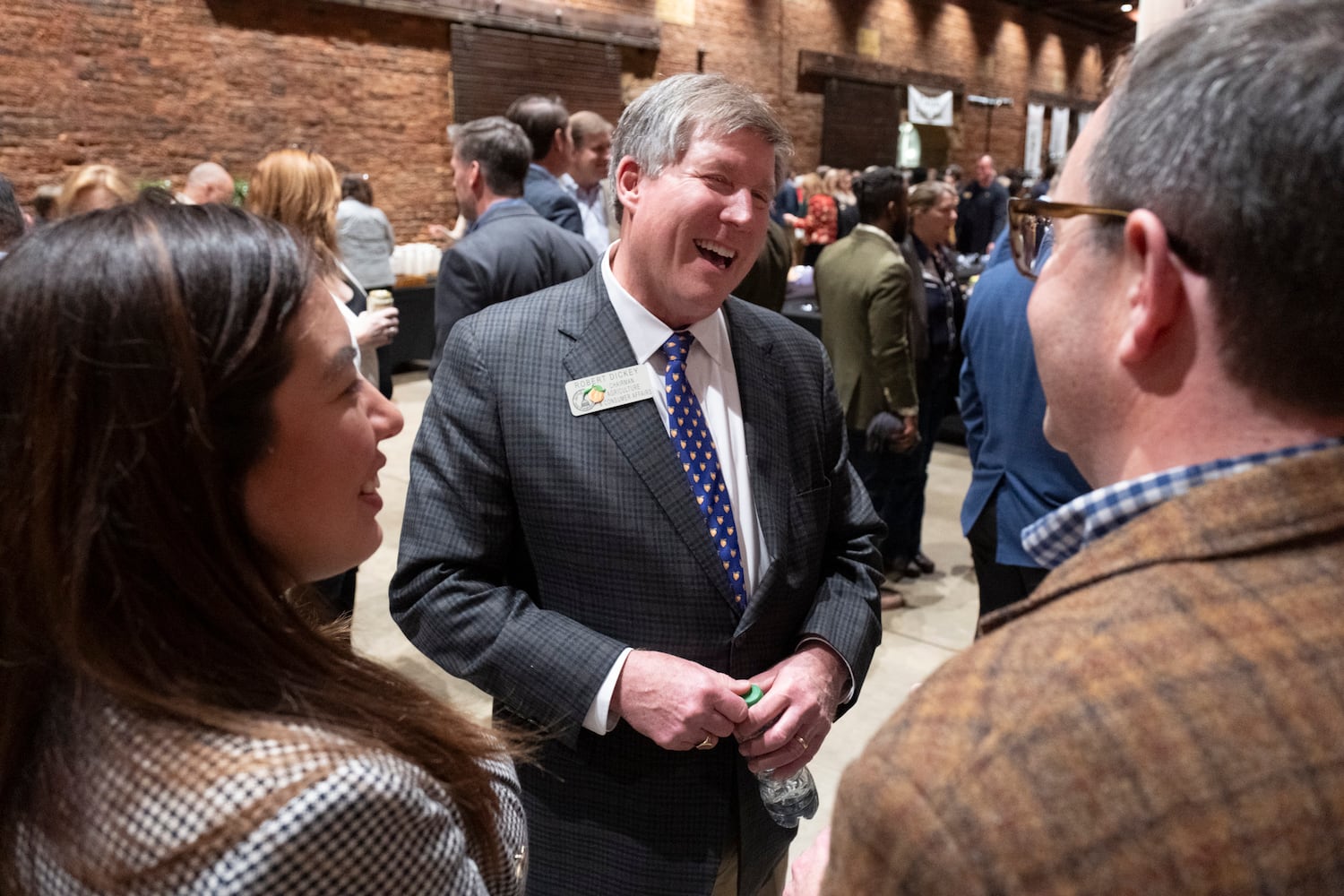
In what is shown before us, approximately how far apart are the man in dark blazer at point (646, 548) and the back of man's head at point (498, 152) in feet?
6.63

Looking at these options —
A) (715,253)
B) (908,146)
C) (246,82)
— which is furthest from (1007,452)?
(908,146)

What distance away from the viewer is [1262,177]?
69 cm

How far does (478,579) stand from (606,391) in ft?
1.16

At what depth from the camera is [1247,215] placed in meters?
0.70

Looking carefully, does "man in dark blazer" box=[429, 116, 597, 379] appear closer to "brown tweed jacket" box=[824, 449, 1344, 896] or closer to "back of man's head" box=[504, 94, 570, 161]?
"back of man's head" box=[504, 94, 570, 161]

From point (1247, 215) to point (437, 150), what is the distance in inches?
414

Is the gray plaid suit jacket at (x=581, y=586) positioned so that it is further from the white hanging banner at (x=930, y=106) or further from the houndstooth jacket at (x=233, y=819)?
the white hanging banner at (x=930, y=106)

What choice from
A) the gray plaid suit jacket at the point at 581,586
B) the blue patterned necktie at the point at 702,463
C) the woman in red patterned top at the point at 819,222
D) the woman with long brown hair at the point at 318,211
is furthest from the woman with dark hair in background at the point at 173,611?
the woman in red patterned top at the point at 819,222

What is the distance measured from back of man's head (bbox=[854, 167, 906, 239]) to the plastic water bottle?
9.92ft

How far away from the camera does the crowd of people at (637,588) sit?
64cm

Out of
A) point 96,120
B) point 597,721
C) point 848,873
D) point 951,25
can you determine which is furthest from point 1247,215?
point 951,25

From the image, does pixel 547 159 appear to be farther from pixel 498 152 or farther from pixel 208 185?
pixel 208 185

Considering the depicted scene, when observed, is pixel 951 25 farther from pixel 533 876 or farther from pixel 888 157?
pixel 533 876

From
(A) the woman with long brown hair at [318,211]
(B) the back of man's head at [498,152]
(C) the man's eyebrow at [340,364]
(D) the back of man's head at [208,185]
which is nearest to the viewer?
(C) the man's eyebrow at [340,364]
